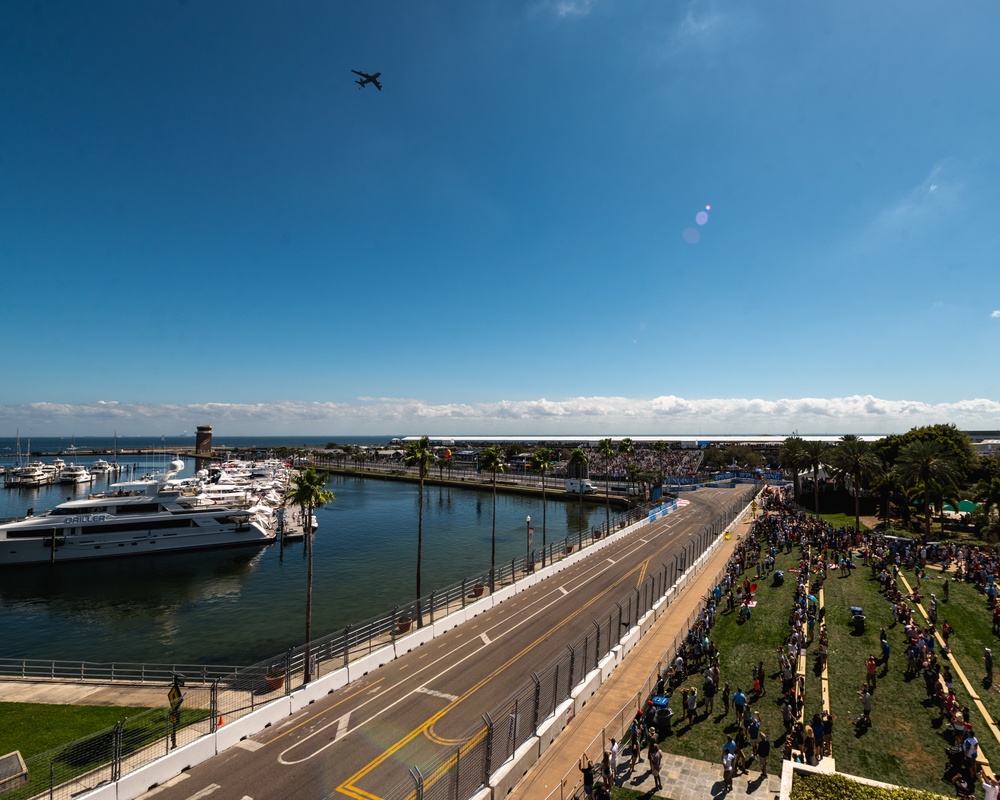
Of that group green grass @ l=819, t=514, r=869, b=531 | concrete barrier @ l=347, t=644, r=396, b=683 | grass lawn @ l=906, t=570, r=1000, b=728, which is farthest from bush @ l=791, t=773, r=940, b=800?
green grass @ l=819, t=514, r=869, b=531

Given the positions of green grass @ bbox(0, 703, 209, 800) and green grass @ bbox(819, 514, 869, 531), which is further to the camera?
green grass @ bbox(819, 514, 869, 531)

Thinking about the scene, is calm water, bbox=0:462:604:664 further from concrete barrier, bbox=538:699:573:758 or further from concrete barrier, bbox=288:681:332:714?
concrete barrier, bbox=538:699:573:758

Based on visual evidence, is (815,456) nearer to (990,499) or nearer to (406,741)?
(990,499)

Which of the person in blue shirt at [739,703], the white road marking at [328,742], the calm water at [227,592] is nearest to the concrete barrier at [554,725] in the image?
the person in blue shirt at [739,703]

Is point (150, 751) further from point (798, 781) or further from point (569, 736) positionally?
point (798, 781)

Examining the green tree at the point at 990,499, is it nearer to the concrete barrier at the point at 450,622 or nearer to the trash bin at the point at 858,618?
the trash bin at the point at 858,618

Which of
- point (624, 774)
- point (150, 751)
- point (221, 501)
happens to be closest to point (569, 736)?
point (624, 774)

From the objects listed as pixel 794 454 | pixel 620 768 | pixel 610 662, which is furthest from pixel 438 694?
pixel 794 454
